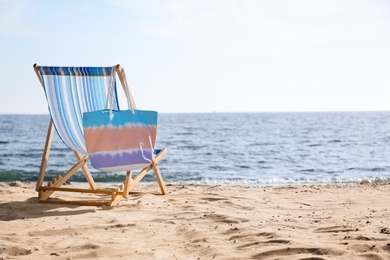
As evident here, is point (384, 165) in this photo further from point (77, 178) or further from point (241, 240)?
point (241, 240)

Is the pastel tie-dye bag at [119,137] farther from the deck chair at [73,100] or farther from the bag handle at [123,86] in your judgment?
the deck chair at [73,100]

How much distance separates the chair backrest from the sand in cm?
73

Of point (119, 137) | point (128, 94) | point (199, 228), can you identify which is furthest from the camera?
point (128, 94)

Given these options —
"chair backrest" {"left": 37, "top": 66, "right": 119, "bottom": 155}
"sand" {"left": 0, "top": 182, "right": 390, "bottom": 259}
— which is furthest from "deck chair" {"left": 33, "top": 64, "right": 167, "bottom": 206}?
"sand" {"left": 0, "top": 182, "right": 390, "bottom": 259}

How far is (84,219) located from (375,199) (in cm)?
300

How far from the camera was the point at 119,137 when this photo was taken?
16.1 feet

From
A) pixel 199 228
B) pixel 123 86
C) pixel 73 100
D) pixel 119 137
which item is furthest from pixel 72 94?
pixel 199 228

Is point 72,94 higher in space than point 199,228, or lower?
higher

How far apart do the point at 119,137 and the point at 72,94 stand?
0.68 metres

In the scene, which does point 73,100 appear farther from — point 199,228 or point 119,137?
point 199,228

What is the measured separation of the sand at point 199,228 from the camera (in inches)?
121

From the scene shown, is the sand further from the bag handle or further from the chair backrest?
the bag handle

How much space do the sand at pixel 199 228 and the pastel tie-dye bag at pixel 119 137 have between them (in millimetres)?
431

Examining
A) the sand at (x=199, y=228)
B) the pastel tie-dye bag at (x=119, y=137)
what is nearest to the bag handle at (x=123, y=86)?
the pastel tie-dye bag at (x=119, y=137)
